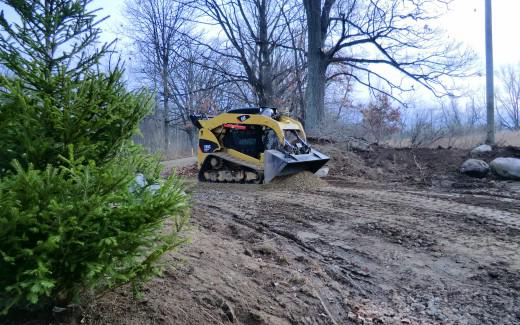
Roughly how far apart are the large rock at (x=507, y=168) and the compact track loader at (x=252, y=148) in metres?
4.48

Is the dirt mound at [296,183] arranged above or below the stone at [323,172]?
below

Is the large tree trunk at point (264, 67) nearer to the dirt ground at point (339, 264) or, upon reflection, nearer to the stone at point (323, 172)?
the stone at point (323, 172)

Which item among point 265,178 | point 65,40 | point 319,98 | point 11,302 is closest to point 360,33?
point 319,98

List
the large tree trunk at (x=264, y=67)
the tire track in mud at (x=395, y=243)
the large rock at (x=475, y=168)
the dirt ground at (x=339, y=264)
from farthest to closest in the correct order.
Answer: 1. the large tree trunk at (x=264, y=67)
2. the large rock at (x=475, y=168)
3. the tire track in mud at (x=395, y=243)
4. the dirt ground at (x=339, y=264)

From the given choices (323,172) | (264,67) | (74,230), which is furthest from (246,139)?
(264,67)

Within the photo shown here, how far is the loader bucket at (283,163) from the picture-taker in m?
9.66

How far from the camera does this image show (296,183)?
981 centimetres

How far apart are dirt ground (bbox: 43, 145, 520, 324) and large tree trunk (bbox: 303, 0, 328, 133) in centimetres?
917

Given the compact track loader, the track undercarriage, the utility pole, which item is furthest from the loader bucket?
the utility pole

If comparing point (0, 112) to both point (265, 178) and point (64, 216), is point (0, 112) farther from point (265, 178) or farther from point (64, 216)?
point (265, 178)

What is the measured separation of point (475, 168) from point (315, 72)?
8.16 metres

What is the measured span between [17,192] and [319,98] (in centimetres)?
1614

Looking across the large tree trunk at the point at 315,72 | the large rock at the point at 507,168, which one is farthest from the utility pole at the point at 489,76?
the large tree trunk at the point at 315,72

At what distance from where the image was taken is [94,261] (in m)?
2.23
